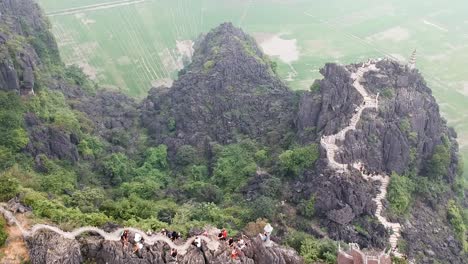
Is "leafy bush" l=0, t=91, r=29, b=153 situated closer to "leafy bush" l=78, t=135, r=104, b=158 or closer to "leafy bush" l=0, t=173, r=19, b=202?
"leafy bush" l=78, t=135, r=104, b=158

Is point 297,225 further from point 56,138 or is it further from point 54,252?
point 56,138

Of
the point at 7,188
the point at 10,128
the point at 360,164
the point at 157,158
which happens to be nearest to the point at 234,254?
the point at 7,188

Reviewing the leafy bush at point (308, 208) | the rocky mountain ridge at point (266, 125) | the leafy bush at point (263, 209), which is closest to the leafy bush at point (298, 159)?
the rocky mountain ridge at point (266, 125)

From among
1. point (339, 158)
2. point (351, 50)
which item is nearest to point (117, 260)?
point (339, 158)

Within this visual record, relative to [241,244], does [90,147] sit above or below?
below

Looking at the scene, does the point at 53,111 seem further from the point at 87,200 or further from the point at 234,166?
the point at 234,166

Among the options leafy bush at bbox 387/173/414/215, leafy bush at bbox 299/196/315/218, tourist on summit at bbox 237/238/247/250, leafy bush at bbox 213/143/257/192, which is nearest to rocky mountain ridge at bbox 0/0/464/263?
leafy bush at bbox 299/196/315/218

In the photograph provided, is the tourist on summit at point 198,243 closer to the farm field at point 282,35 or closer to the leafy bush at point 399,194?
the leafy bush at point 399,194
